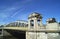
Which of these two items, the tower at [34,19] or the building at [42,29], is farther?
the tower at [34,19]

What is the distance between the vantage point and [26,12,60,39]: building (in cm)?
1630

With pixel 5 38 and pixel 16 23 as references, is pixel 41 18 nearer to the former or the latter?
pixel 16 23

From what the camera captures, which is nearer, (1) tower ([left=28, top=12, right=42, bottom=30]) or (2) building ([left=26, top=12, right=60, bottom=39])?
(2) building ([left=26, top=12, right=60, bottom=39])

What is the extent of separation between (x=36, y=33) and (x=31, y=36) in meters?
0.97

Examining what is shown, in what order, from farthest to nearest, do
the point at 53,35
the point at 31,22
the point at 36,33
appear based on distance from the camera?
the point at 31,22 < the point at 36,33 < the point at 53,35

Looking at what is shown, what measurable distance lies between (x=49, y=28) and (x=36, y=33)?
2675 millimetres

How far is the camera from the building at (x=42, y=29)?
1630 centimetres

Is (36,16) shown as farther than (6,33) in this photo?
No

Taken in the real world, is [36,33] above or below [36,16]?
below

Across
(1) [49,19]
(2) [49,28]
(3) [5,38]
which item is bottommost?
(3) [5,38]

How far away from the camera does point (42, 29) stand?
18.5 metres

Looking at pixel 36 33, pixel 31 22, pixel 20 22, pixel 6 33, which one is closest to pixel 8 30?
pixel 6 33

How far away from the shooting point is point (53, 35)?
52.7 feet

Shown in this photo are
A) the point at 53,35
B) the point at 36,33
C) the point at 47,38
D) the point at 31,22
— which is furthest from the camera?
the point at 31,22
